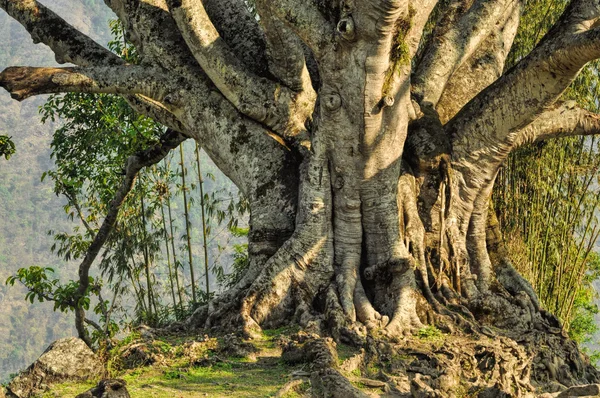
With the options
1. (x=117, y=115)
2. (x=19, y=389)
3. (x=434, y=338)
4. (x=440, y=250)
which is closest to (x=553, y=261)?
(x=440, y=250)

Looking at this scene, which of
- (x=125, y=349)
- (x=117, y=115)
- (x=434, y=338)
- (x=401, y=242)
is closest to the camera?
(x=125, y=349)

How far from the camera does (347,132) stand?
7129 mm

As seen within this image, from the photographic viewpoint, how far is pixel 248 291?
7.21m

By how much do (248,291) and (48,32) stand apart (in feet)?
11.1

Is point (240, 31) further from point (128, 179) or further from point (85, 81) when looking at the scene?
point (128, 179)

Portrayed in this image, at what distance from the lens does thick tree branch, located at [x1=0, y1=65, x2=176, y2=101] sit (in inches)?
275

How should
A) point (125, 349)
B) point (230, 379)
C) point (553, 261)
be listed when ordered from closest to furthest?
point (230, 379)
point (125, 349)
point (553, 261)

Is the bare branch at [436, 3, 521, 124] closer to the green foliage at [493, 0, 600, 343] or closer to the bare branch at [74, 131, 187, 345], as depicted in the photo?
the green foliage at [493, 0, 600, 343]

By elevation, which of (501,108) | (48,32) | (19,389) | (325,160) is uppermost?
(48,32)

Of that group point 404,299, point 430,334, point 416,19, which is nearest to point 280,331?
point 404,299

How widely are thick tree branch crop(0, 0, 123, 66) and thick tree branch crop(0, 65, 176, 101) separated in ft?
2.00

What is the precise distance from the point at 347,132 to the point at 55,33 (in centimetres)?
324

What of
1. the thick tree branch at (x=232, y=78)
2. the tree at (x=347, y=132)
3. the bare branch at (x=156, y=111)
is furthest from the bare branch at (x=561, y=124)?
the bare branch at (x=156, y=111)

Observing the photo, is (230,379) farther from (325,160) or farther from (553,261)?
(553,261)
